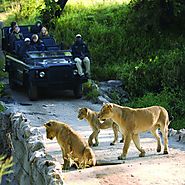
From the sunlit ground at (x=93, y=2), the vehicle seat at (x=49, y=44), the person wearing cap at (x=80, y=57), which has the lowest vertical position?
the person wearing cap at (x=80, y=57)

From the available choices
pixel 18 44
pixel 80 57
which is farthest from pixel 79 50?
pixel 18 44

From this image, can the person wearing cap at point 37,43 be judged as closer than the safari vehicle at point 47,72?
No

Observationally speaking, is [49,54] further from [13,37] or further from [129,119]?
[129,119]

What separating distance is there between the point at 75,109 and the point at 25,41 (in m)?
3.15

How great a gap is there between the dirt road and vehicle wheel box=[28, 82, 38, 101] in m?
0.63

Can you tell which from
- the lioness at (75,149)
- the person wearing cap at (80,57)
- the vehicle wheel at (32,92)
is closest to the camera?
the lioness at (75,149)

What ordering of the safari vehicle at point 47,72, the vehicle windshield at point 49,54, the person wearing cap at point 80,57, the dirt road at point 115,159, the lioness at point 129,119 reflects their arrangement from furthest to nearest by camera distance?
the vehicle windshield at point 49,54
the person wearing cap at point 80,57
the safari vehicle at point 47,72
the lioness at point 129,119
the dirt road at point 115,159

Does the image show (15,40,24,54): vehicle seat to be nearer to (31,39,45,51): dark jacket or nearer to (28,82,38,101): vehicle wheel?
(31,39,45,51): dark jacket

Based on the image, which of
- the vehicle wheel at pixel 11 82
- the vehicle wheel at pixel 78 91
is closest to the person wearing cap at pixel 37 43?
the vehicle wheel at pixel 11 82

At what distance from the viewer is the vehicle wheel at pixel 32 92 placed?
17.5 m

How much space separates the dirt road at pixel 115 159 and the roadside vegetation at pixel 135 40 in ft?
9.16

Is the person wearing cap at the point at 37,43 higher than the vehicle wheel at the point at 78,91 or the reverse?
higher

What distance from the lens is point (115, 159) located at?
1158cm

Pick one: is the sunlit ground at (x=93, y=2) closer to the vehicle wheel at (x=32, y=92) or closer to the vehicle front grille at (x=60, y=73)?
the vehicle front grille at (x=60, y=73)
